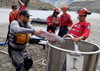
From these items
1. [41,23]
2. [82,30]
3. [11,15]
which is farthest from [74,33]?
[41,23]

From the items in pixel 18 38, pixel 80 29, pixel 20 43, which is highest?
pixel 80 29

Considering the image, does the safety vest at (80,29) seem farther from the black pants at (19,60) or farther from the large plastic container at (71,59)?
the black pants at (19,60)

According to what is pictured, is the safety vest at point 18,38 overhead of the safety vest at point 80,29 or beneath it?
beneath

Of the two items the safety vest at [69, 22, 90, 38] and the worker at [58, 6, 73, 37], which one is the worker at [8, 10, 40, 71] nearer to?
the safety vest at [69, 22, 90, 38]

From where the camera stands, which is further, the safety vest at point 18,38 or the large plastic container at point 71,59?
the safety vest at point 18,38

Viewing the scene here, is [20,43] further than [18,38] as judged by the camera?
Yes

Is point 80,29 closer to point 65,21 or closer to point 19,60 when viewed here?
point 19,60

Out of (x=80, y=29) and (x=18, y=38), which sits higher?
(x=80, y=29)

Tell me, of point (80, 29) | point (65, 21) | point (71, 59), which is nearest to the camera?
point (71, 59)

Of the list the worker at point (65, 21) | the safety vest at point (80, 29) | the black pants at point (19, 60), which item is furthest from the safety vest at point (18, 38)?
the worker at point (65, 21)

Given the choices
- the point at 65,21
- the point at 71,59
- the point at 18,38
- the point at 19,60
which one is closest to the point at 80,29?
the point at 71,59

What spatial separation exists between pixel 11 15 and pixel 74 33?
3082mm

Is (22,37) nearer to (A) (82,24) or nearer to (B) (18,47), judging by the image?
(B) (18,47)

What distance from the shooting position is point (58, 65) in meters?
1.94
